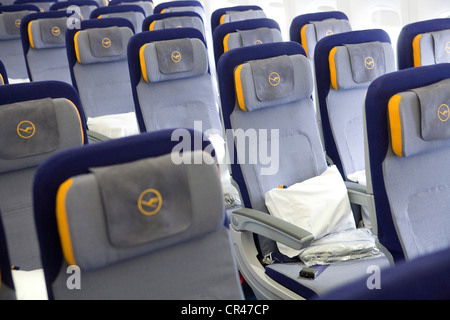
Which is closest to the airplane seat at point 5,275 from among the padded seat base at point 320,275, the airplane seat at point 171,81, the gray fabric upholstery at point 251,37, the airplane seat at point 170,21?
the padded seat base at point 320,275

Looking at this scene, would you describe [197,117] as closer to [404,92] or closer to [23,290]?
[404,92]

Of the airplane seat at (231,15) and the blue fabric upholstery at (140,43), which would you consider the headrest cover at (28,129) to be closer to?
the blue fabric upholstery at (140,43)

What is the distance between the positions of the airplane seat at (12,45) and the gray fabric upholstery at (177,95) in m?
2.46

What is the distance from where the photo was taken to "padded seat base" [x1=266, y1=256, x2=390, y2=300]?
1.86 m

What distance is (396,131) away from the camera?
1731 millimetres

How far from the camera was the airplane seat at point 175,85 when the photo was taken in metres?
2.90

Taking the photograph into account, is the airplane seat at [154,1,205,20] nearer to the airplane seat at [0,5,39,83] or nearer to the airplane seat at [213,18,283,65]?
the airplane seat at [0,5,39,83]

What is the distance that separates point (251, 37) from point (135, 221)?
282cm

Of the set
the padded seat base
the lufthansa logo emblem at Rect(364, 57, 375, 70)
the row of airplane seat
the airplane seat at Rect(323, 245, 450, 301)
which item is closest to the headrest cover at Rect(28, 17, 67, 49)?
the row of airplane seat

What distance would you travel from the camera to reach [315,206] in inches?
86.4

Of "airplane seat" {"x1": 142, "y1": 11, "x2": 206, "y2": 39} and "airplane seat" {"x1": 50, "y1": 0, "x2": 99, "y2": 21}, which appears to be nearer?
"airplane seat" {"x1": 142, "y1": 11, "x2": 206, "y2": 39}

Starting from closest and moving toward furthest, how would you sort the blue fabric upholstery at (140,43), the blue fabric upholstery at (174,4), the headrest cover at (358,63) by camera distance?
the headrest cover at (358,63) → the blue fabric upholstery at (140,43) → the blue fabric upholstery at (174,4)

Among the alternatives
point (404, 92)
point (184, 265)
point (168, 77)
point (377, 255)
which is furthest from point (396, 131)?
point (168, 77)

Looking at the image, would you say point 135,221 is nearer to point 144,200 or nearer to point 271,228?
point 144,200
